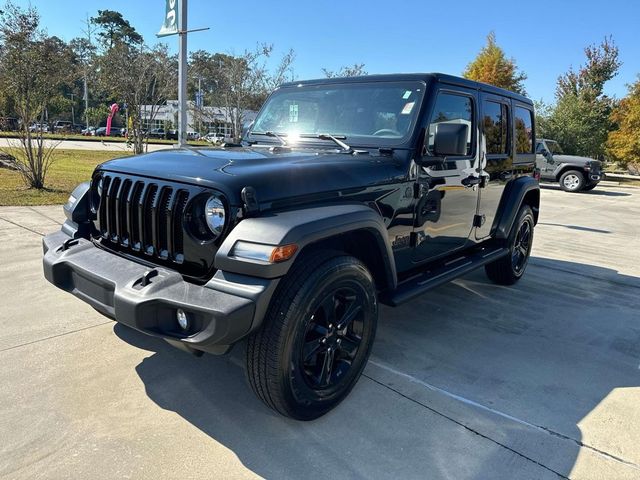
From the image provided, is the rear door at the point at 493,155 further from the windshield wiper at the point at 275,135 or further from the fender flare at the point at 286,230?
the fender flare at the point at 286,230

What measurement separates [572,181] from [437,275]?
1633 cm

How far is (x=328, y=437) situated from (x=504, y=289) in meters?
3.37

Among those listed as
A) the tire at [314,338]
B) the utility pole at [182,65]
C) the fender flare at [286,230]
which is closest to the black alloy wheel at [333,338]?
the tire at [314,338]

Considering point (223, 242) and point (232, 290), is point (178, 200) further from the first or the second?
point (232, 290)

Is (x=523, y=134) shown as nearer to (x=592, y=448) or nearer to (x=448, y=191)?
(x=448, y=191)

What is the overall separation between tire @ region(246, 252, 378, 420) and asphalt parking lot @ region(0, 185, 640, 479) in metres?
0.19

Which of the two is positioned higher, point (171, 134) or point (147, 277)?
point (171, 134)

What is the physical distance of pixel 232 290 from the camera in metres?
2.13

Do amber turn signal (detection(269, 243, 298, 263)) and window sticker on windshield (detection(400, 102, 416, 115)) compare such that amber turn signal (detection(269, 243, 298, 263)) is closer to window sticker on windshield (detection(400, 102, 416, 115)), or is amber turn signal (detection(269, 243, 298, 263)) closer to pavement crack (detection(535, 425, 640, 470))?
window sticker on windshield (detection(400, 102, 416, 115))

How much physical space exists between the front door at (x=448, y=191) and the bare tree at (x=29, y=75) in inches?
350

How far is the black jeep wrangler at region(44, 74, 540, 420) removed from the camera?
7.24ft

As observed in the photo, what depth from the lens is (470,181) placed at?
399 centimetres

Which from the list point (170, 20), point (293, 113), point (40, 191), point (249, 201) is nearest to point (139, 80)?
point (40, 191)

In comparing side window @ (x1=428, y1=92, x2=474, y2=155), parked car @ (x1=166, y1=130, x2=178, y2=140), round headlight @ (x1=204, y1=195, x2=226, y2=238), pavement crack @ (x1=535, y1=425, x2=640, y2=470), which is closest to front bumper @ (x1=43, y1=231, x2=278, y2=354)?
round headlight @ (x1=204, y1=195, x2=226, y2=238)
